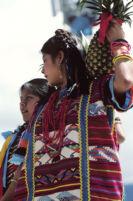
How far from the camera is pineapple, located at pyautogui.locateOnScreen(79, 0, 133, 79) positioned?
6.04 feet

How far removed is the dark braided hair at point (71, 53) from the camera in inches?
75.6

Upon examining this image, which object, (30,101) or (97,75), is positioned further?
(30,101)

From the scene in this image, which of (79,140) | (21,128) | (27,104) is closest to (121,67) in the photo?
(79,140)

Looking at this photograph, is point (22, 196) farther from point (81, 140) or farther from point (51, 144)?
point (81, 140)

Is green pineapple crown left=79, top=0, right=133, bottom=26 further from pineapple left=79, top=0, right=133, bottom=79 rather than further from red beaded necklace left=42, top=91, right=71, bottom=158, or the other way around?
red beaded necklace left=42, top=91, right=71, bottom=158

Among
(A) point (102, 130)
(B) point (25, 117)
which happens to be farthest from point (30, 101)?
(A) point (102, 130)

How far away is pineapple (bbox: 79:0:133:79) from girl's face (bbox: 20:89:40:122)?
4.59 ft

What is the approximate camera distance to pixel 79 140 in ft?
5.55

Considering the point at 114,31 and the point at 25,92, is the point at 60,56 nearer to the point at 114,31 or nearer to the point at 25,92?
the point at 114,31

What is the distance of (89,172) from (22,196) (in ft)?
1.46

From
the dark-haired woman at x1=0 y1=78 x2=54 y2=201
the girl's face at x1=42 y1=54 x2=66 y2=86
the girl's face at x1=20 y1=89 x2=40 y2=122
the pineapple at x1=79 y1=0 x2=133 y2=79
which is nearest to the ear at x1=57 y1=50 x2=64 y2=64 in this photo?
the girl's face at x1=42 y1=54 x2=66 y2=86

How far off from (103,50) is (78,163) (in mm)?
649

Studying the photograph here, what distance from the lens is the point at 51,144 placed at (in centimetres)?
179

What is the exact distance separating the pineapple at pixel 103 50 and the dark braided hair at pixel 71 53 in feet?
0.24
